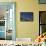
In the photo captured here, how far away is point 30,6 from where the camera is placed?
4820mm

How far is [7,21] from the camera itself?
Answer: 4.95 metres

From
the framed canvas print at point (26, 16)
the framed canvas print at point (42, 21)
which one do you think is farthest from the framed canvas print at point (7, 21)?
the framed canvas print at point (42, 21)

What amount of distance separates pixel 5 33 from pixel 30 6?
1.23m

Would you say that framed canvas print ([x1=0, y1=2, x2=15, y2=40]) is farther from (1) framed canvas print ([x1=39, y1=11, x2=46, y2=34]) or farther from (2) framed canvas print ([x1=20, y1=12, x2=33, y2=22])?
(1) framed canvas print ([x1=39, y1=11, x2=46, y2=34])

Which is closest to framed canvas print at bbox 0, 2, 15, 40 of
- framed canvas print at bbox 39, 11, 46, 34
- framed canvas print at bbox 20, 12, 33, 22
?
framed canvas print at bbox 20, 12, 33, 22

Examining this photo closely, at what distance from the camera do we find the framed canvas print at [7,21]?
192 inches

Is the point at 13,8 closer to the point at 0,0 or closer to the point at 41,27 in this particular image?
the point at 0,0

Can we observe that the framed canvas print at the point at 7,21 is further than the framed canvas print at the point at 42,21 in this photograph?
Yes

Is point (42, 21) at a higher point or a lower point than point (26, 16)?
lower

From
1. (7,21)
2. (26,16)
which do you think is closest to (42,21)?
(26,16)

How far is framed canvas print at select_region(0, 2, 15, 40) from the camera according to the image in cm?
487

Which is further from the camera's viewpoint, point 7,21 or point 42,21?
point 7,21

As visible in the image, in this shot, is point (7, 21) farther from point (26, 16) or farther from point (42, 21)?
point (42, 21)

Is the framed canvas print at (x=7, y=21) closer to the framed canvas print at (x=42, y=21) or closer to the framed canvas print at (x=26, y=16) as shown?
the framed canvas print at (x=26, y=16)
